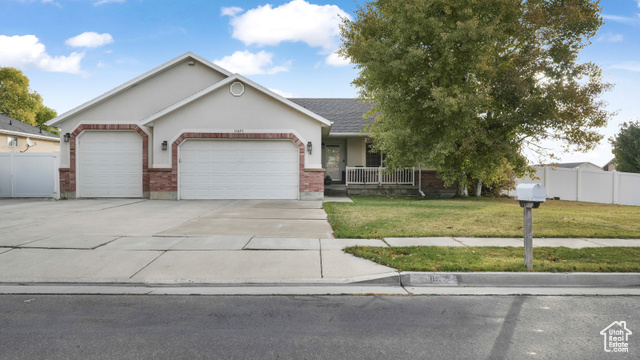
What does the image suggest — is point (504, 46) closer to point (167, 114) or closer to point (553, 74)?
point (553, 74)

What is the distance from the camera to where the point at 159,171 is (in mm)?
15500

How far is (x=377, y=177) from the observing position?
2011 cm

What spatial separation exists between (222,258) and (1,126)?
1056 inches

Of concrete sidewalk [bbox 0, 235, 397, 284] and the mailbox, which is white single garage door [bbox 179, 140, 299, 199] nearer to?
concrete sidewalk [bbox 0, 235, 397, 284]

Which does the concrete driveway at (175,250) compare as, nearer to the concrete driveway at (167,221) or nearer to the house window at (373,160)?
the concrete driveway at (167,221)

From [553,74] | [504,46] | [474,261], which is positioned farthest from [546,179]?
[474,261]

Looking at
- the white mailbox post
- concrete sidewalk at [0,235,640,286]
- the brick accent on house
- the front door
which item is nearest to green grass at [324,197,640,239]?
concrete sidewalk at [0,235,640,286]

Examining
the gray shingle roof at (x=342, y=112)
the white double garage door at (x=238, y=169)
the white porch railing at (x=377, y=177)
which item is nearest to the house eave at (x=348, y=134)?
the gray shingle roof at (x=342, y=112)

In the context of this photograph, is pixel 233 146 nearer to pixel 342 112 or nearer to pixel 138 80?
pixel 138 80

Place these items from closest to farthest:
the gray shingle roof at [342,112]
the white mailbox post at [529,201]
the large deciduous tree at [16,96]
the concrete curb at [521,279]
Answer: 1. the concrete curb at [521,279]
2. the white mailbox post at [529,201]
3. the gray shingle roof at [342,112]
4. the large deciduous tree at [16,96]

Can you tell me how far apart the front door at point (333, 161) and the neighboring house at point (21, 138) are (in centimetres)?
1873

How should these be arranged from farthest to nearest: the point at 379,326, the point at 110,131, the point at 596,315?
the point at 110,131 → the point at 596,315 → the point at 379,326

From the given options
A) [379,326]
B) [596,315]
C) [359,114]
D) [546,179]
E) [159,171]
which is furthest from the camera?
[359,114]

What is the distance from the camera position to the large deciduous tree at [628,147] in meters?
26.5
